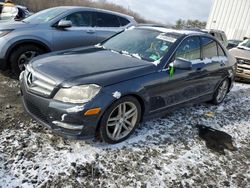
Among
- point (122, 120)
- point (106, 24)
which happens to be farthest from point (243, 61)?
point (122, 120)

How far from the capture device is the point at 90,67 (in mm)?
3689

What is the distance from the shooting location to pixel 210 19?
1228 inches

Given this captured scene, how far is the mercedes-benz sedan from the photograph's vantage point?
3.30 meters

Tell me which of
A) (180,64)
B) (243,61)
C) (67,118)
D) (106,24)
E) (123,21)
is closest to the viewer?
(67,118)

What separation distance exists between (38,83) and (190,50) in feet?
8.60

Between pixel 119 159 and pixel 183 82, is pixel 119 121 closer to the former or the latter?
pixel 119 159

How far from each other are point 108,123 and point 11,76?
3.30 meters

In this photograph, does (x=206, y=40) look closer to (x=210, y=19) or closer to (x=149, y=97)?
(x=149, y=97)

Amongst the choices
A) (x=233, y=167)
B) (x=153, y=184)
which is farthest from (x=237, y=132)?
(x=153, y=184)

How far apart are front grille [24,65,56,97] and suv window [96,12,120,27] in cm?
345

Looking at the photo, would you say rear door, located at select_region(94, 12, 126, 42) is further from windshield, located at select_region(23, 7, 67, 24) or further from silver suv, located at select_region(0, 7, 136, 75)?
windshield, located at select_region(23, 7, 67, 24)

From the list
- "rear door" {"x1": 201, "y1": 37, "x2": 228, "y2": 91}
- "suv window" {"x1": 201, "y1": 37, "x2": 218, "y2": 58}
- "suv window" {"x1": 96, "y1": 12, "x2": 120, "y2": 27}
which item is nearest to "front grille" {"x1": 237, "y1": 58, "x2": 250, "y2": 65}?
"rear door" {"x1": 201, "y1": 37, "x2": 228, "y2": 91}

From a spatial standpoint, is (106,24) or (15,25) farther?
(106,24)

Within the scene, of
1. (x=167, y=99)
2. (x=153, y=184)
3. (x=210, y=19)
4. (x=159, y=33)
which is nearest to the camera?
(x=153, y=184)
